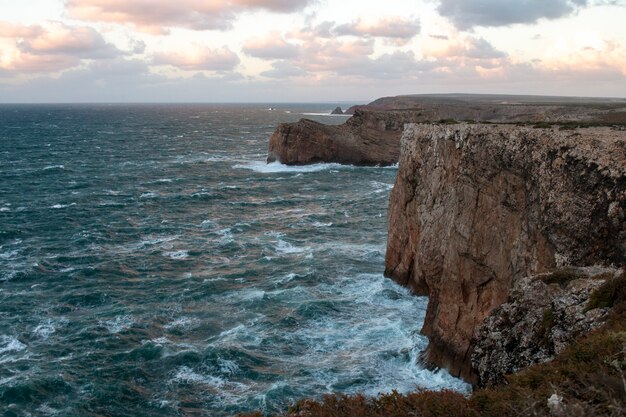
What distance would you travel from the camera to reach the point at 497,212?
25.3 m

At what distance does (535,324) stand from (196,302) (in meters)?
23.6

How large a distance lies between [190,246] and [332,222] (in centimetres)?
1499

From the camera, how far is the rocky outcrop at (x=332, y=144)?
90625mm

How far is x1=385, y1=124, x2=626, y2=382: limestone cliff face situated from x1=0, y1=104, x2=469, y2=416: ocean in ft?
9.91

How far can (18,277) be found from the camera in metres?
38.4

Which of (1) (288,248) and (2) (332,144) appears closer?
(1) (288,248)

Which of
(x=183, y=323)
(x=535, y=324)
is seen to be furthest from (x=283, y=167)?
(x=535, y=324)

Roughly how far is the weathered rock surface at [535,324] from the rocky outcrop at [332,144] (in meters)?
75.0

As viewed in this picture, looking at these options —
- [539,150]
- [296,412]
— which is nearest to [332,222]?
[539,150]

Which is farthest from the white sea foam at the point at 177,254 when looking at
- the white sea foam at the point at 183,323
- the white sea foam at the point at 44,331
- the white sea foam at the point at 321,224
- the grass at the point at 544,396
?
the grass at the point at 544,396

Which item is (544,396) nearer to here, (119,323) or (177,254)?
(119,323)

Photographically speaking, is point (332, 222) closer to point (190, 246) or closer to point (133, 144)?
point (190, 246)

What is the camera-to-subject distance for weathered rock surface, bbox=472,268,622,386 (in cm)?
1506

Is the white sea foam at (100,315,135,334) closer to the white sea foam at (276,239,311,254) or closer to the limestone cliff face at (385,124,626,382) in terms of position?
the white sea foam at (276,239,311,254)
